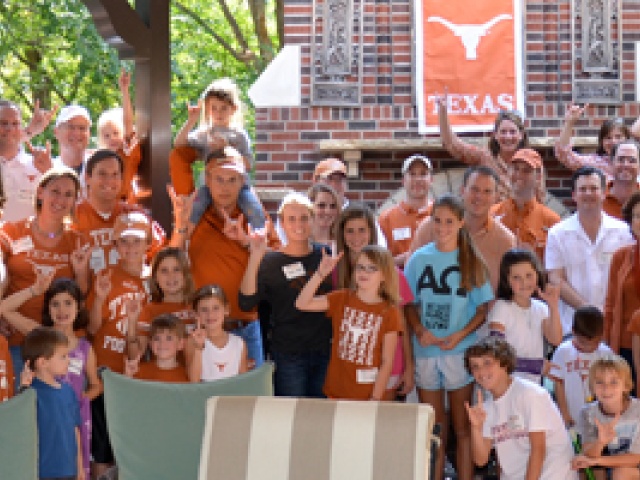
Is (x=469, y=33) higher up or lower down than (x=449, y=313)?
higher up

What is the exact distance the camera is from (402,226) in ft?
18.1

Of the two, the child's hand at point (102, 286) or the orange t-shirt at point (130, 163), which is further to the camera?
the orange t-shirt at point (130, 163)

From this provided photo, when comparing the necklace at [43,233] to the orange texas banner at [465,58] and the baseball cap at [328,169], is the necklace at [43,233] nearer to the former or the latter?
the baseball cap at [328,169]

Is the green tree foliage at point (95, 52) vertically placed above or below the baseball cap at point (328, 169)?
above

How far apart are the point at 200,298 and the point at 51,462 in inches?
35.2

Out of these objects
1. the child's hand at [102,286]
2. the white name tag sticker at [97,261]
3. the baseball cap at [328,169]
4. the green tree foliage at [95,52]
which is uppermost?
the green tree foliage at [95,52]

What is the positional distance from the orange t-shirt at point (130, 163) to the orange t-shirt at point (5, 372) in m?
1.19

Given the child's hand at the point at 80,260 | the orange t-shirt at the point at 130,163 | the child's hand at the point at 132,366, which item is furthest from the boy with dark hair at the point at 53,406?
the orange t-shirt at the point at 130,163

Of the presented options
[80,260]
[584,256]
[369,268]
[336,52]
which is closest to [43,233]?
[80,260]

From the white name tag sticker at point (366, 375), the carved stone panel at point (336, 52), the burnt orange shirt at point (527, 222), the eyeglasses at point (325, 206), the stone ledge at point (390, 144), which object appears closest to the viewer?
the white name tag sticker at point (366, 375)

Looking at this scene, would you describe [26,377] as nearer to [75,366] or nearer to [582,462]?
[75,366]

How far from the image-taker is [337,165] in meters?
5.82

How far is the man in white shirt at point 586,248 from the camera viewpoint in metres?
5.23

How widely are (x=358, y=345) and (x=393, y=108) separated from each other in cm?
269
